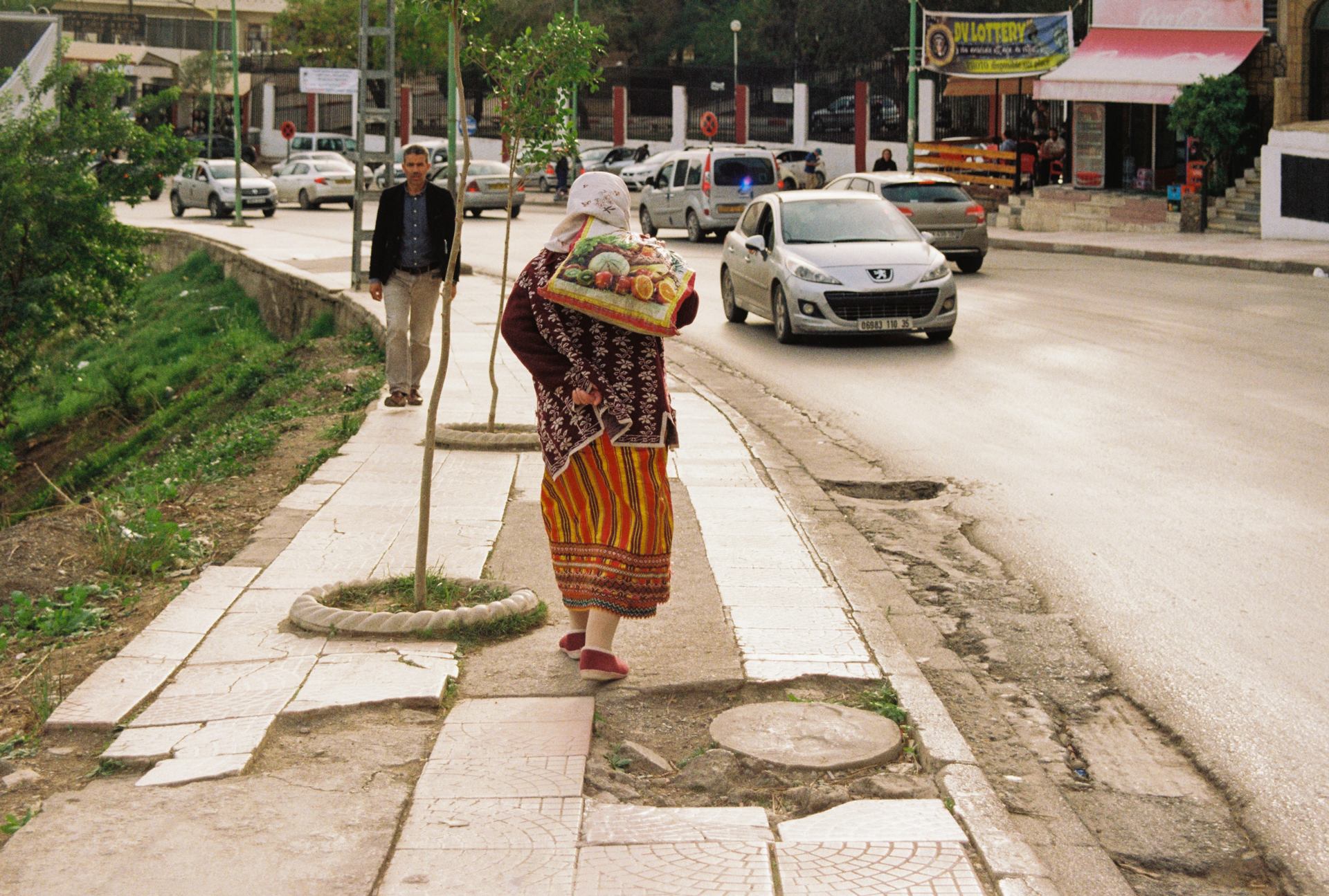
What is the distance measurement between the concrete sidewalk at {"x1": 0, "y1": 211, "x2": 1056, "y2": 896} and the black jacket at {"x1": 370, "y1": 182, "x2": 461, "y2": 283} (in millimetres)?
3268

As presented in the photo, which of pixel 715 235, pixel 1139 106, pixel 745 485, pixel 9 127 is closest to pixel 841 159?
pixel 1139 106

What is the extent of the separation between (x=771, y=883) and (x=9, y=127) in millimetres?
16762

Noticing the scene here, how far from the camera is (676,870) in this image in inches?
153

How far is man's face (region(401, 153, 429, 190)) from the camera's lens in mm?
10180

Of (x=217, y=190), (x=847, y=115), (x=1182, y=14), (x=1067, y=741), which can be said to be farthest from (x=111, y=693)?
(x=847, y=115)

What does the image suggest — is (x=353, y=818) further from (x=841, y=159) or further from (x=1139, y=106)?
(x=841, y=159)

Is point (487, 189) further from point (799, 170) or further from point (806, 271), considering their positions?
point (806, 271)

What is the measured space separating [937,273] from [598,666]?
10471 millimetres

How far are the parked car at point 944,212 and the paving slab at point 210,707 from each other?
57.8 ft

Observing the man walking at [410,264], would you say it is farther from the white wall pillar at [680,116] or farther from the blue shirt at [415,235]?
the white wall pillar at [680,116]

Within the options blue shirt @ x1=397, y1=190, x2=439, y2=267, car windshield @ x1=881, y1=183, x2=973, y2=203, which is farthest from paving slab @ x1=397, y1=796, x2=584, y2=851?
car windshield @ x1=881, y1=183, x2=973, y2=203

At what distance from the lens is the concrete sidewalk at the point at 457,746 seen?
12.7ft

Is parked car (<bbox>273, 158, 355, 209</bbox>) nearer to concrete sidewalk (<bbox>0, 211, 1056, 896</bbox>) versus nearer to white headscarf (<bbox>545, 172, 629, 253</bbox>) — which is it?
concrete sidewalk (<bbox>0, 211, 1056, 896</bbox>)

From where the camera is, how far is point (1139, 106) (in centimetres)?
3453
